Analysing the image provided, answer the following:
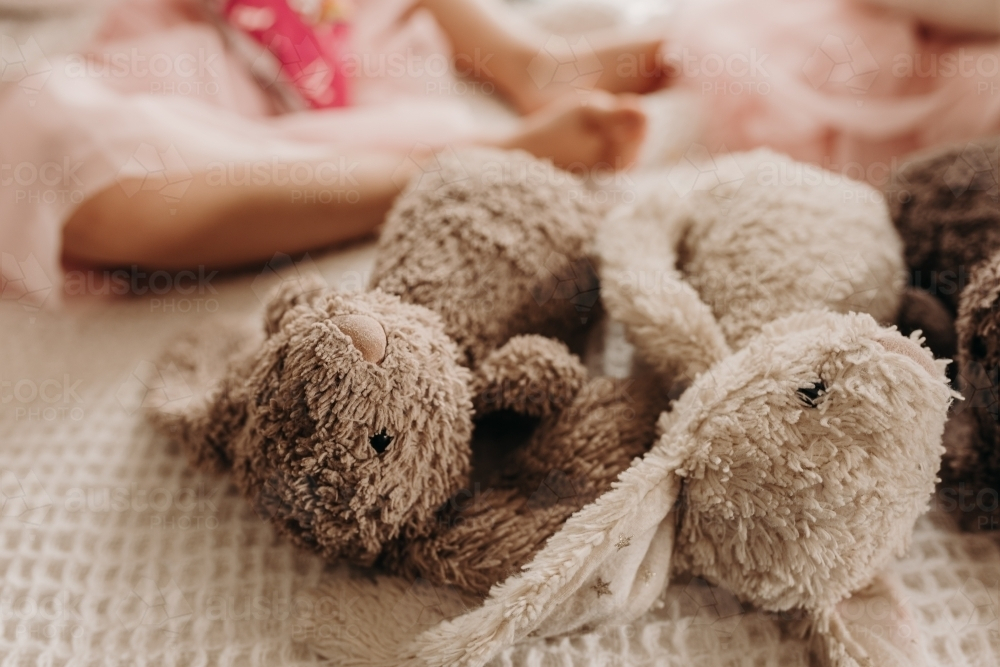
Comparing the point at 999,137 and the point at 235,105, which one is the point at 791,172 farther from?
the point at 235,105

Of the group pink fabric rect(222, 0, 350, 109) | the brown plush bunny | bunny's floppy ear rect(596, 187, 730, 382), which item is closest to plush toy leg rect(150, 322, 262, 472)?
the brown plush bunny

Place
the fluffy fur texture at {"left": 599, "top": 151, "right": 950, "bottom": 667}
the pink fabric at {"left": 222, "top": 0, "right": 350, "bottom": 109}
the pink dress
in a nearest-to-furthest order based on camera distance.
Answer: the fluffy fur texture at {"left": 599, "top": 151, "right": 950, "bottom": 667}, the pink dress, the pink fabric at {"left": 222, "top": 0, "right": 350, "bottom": 109}

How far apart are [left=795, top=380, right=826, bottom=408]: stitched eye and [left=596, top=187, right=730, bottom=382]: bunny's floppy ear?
73mm

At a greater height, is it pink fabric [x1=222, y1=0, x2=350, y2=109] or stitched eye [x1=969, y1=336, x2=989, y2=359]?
stitched eye [x1=969, y1=336, x2=989, y2=359]

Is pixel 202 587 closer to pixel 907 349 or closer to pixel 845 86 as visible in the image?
pixel 907 349

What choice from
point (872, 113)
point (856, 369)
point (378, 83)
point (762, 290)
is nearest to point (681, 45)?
point (872, 113)

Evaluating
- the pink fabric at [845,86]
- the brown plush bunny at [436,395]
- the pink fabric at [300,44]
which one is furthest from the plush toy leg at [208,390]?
the pink fabric at [845,86]

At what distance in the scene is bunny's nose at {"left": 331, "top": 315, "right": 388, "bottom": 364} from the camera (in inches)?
14.8

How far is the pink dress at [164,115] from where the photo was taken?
65 cm

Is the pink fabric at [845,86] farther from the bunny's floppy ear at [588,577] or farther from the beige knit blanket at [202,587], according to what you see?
the bunny's floppy ear at [588,577]

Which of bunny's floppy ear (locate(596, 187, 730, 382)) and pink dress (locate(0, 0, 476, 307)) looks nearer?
bunny's floppy ear (locate(596, 187, 730, 382))

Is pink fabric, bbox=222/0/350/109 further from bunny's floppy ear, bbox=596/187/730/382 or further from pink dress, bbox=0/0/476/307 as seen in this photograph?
bunny's floppy ear, bbox=596/187/730/382

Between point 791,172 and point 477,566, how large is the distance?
0.36 meters

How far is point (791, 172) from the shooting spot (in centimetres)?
53
